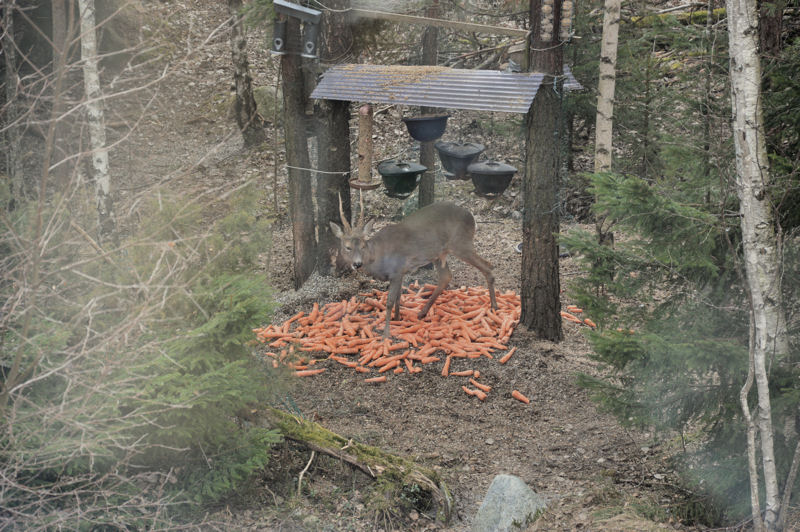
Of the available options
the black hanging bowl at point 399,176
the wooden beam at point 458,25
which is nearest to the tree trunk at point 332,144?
the black hanging bowl at point 399,176

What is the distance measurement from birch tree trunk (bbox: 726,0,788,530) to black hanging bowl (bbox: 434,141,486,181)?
560 centimetres

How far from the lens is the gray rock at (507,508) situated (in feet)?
16.7

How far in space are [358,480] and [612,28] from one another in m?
6.92

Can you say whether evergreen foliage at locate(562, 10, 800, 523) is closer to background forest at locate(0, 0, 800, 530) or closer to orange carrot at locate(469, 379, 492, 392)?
background forest at locate(0, 0, 800, 530)

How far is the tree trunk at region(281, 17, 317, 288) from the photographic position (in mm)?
10125

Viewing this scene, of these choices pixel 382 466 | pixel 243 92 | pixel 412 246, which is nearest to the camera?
pixel 382 466

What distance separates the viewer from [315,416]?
719 centimetres

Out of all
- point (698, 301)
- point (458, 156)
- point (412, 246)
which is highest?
point (458, 156)

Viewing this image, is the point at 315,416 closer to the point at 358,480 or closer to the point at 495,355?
the point at 358,480

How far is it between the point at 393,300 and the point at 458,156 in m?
2.35

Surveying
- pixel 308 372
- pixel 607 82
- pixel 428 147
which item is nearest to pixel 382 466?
pixel 308 372

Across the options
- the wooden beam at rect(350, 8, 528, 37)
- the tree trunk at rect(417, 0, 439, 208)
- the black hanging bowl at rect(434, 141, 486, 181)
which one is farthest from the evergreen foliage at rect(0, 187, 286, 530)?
the tree trunk at rect(417, 0, 439, 208)

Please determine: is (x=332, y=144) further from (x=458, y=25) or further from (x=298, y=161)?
(x=458, y=25)

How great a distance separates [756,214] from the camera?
447cm
